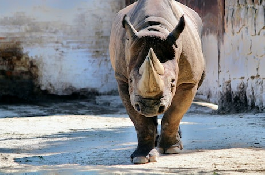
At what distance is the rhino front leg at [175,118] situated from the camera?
688 cm

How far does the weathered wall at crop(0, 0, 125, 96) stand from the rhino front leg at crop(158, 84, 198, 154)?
22.2 feet

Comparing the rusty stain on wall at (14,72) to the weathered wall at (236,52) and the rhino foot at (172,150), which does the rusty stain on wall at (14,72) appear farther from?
the rhino foot at (172,150)

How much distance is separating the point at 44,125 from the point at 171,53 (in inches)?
192

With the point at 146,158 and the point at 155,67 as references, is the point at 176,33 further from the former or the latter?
the point at 146,158

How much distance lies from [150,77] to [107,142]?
9.57 feet

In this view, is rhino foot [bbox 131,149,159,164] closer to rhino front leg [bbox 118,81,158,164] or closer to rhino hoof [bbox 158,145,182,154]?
rhino front leg [bbox 118,81,158,164]

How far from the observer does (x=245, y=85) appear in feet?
36.6

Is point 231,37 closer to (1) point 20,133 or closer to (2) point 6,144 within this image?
(1) point 20,133

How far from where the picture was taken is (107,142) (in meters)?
8.18

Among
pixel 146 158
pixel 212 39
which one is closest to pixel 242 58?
pixel 212 39

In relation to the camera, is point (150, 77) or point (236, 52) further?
point (236, 52)

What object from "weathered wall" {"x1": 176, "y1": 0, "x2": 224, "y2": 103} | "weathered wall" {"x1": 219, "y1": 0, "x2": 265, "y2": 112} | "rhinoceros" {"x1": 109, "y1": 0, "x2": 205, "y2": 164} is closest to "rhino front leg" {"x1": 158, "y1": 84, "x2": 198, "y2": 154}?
"rhinoceros" {"x1": 109, "y1": 0, "x2": 205, "y2": 164}

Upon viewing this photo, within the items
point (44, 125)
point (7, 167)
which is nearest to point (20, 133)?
point (44, 125)

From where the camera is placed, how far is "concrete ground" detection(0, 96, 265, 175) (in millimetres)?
6066
